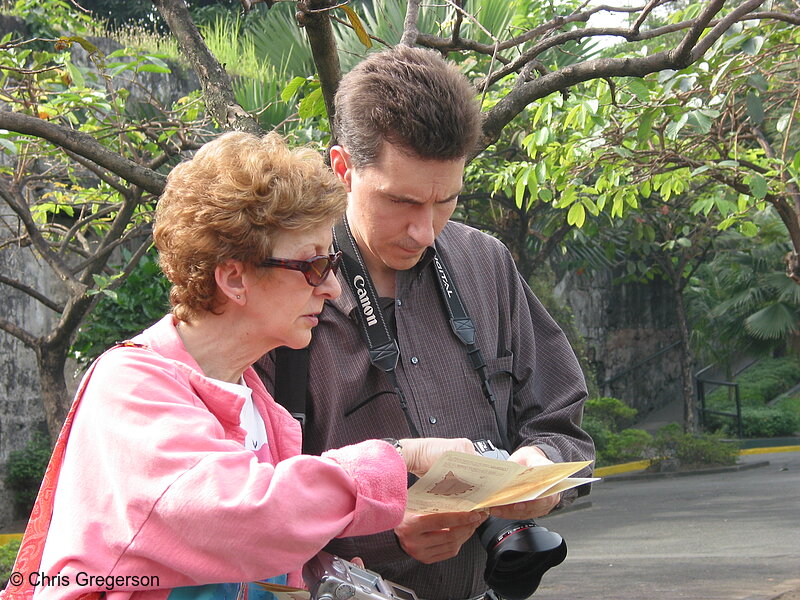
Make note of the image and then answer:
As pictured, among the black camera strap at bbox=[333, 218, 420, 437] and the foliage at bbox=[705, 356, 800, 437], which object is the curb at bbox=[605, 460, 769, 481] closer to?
the foliage at bbox=[705, 356, 800, 437]

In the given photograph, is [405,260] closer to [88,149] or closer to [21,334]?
[88,149]

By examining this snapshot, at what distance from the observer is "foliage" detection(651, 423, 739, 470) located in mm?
16062

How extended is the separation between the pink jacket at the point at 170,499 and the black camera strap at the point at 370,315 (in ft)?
2.33

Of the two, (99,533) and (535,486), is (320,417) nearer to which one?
(535,486)

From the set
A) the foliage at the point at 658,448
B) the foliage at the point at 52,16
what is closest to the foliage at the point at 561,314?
the foliage at the point at 658,448

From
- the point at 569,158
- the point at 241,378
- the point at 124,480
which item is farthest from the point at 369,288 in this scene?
the point at 569,158

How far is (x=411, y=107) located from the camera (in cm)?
228

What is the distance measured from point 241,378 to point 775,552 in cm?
804

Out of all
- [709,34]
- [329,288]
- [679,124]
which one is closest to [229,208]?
[329,288]

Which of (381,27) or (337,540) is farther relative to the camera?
(381,27)

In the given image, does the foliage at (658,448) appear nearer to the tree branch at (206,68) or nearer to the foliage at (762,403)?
→ the foliage at (762,403)

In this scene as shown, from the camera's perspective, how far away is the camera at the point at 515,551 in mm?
2084

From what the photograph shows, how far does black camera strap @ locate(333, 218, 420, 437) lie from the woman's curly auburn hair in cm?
54

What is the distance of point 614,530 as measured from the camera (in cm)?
1074
